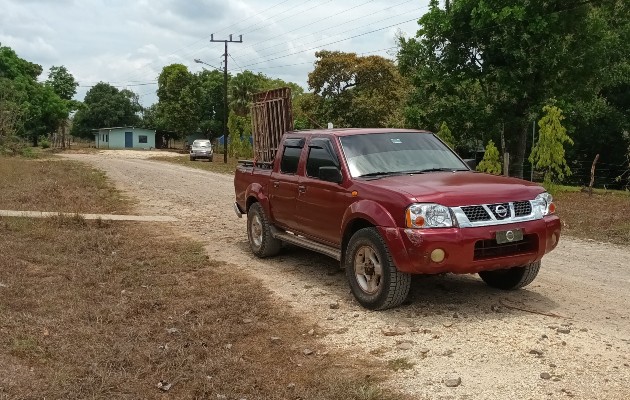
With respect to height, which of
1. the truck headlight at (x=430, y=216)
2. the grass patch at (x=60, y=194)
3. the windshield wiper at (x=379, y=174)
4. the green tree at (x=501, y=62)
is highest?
the green tree at (x=501, y=62)

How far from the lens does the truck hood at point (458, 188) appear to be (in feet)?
18.2

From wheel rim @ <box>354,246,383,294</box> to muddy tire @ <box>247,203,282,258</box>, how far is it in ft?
8.36

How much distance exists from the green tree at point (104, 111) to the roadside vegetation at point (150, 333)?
82.0 meters

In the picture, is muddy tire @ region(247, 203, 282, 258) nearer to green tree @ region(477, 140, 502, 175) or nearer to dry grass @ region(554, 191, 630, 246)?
dry grass @ region(554, 191, 630, 246)

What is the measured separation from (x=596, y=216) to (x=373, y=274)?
9.09m

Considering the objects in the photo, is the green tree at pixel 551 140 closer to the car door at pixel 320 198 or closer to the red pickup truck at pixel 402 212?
the red pickup truck at pixel 402 212

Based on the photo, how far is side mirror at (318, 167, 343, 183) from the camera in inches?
261

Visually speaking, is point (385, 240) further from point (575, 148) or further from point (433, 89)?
point (575, 148)

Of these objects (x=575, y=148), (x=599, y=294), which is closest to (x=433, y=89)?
(x=575, y=148)

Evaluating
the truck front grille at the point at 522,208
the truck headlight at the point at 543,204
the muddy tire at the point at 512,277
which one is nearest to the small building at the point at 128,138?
the muddy tire at the point at 512,277

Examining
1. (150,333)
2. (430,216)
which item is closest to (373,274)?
(430,216)

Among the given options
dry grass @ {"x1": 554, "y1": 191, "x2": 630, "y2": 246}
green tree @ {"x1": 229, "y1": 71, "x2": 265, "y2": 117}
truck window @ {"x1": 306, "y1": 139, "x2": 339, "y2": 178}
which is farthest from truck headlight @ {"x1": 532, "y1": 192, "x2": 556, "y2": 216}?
green tree @ {"x1": 229, "y1": 71, "x2": 265, "y2": 117}

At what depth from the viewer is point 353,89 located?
163 ft

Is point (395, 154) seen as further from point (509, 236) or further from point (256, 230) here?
point (256, 230)
